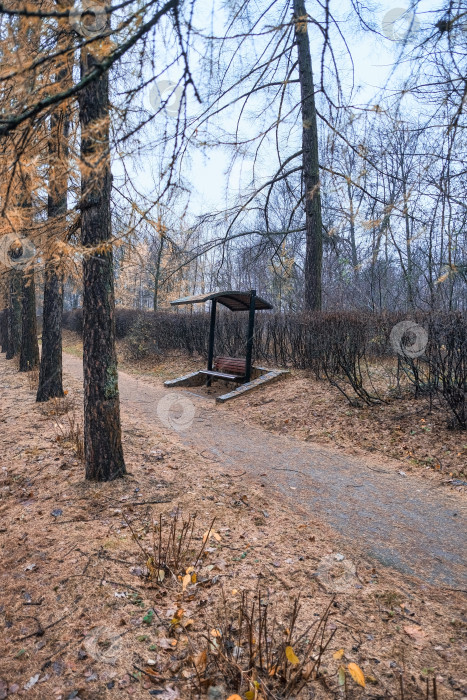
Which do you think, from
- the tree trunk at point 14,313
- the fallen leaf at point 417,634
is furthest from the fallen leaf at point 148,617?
the tree trunk at point 14,313

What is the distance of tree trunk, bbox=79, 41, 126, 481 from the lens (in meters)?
3.71

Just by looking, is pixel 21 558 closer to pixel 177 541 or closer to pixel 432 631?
pixel 177 541

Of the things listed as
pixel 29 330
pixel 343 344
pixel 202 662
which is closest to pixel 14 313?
pixel 29 330

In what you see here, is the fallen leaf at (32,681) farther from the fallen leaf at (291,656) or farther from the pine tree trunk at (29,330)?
the pine tree trunk at (29,330)

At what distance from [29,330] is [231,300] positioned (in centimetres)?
519

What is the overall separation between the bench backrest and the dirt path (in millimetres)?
2533

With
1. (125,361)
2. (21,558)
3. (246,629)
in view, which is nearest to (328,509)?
(246,629)

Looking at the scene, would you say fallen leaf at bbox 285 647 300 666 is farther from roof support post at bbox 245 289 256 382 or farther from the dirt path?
roof support post at bbox 245 289 256 382

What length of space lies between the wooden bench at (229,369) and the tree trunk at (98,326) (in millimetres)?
5239

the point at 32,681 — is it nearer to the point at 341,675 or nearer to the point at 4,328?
the point at 341,675

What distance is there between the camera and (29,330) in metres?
10.6

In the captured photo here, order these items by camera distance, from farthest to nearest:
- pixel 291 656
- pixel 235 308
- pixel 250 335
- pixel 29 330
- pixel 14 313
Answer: pixel 14 313, pixel 29 330, pixel 235 308, pixel 250 335, pixel 291 656

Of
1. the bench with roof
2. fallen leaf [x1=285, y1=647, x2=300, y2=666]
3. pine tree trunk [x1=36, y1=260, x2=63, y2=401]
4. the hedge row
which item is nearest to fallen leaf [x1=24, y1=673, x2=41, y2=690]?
fallen leaf [x1=285, y1=647, x2=300, y2=666]

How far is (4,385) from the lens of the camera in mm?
9609
